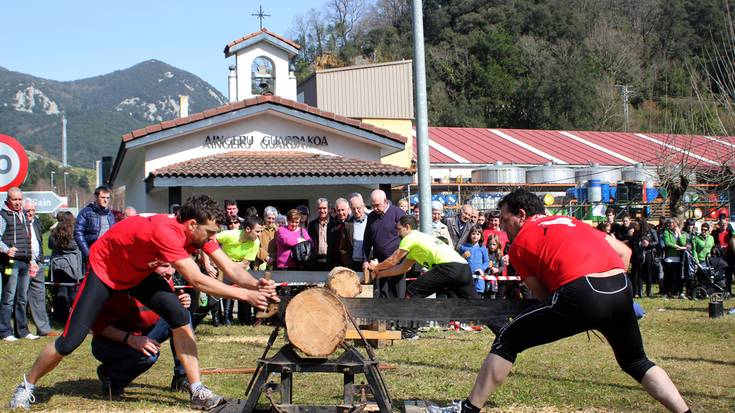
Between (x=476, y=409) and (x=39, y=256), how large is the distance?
834 centimetres

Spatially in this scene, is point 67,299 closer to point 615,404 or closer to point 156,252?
point 156,252

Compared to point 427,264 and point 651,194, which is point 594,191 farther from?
point 427,264

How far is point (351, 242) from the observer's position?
13.2 meters

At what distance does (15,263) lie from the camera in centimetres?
1193

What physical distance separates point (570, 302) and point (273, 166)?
43.8ft

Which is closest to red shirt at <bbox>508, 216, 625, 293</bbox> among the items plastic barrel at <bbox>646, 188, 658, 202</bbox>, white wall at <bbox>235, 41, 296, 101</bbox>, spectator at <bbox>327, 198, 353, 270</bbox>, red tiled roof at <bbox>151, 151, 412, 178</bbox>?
spectator at <bbox>327, 198, 353, 270</bbox>

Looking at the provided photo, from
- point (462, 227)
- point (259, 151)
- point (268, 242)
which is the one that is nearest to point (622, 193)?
point (259, 151)

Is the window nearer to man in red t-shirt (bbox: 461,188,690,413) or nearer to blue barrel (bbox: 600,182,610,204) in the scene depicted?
blue barrel (bbox: 600,182,610,204)

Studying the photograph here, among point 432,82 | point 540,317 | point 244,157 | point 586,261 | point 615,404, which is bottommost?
point 615,404

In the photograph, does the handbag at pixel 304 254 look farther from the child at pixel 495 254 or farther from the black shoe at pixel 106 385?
the black shoe at pixel 106 385

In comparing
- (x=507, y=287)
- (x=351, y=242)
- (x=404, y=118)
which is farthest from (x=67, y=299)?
(x=404, y=118)

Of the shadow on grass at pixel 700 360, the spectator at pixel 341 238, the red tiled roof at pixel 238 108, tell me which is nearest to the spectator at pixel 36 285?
the spectator at pixel 341 238

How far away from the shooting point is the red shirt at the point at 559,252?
6008 millimetres

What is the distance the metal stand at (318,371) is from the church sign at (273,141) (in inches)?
547
